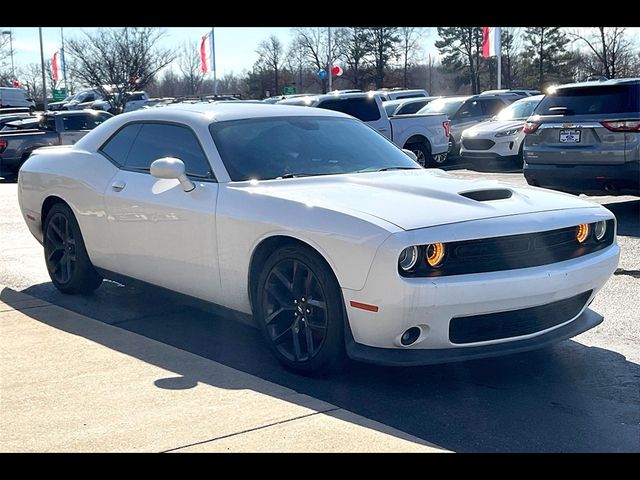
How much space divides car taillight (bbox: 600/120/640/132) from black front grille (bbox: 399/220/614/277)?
206 inches

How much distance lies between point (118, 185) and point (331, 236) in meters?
2.19

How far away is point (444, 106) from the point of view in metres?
21.4

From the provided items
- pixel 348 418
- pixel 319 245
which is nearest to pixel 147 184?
pixel 319 245

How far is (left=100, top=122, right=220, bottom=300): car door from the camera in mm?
5363

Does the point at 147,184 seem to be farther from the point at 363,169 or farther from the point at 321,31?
the point at 321,31

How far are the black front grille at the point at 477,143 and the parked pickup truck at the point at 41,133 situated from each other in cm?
874

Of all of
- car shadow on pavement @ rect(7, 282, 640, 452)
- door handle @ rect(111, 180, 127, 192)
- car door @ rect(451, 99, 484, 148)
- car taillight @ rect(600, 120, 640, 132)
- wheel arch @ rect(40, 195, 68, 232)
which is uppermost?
car door @ rect(451, 99, 484, 148)

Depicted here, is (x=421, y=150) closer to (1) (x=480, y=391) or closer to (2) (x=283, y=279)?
(2) (x=283, y=279)

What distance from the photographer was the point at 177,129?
5914 millimetres

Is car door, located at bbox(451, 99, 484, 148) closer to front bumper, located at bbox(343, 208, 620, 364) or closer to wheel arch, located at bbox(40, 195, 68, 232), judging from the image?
wheel arch, located at bbox(40, 195, 68, 232)

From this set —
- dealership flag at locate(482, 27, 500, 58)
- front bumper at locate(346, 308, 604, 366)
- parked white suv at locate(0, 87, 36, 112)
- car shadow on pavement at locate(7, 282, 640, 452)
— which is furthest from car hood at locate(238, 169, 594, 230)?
parked white suv at locate(0, 87, 36, 112)

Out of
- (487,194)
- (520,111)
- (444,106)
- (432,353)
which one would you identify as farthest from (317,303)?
(444,106)

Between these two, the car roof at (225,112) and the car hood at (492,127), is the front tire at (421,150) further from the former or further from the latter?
the car roof at (225,112)

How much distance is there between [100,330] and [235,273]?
1212 mm
